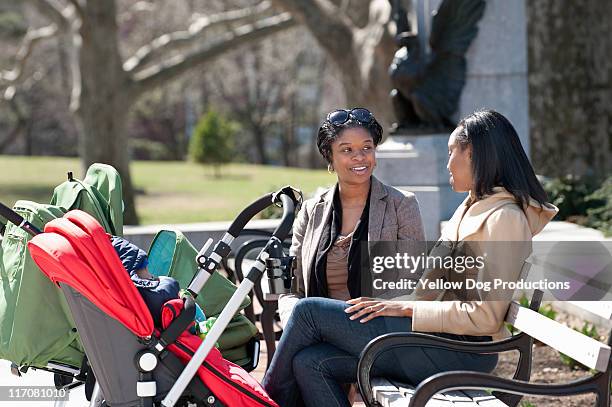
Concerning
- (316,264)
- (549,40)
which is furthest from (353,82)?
(316,264)

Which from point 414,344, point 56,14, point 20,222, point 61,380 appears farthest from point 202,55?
point 414,344

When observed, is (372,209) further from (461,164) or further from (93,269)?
(93,269)

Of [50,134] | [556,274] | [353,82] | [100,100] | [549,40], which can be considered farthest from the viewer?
[50,134]

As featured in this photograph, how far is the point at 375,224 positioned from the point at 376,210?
7 centimetres

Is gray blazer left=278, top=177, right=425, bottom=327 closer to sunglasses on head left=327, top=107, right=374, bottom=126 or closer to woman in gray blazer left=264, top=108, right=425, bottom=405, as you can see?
woman in gray blazer left=264, top=108, right=425, bottom=405

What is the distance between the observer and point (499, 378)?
122 inches

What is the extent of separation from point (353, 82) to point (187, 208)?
6663 mm

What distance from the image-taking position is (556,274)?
20.5ft

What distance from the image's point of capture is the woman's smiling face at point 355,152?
4.17 m

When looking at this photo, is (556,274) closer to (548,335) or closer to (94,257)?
(548,335)

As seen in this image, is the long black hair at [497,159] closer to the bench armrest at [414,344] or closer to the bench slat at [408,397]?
the bench armrest at [414,344]

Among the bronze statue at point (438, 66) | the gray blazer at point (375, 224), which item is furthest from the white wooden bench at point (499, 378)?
the bronze statue at point (438, 66)

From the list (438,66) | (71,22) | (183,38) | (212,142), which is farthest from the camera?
(212,142)

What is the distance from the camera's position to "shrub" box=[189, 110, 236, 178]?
28.8 meters
